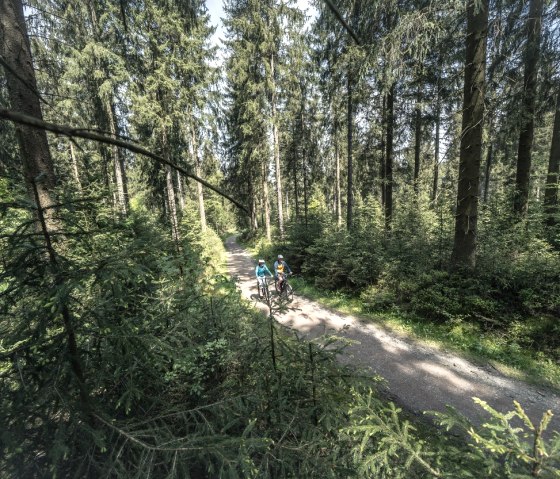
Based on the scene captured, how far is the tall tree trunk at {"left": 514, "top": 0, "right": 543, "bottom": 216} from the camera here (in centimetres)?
722

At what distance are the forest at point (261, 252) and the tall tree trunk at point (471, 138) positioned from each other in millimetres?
44

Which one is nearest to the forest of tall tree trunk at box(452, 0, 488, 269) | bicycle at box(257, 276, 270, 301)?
tall tree trunk at box(452, 0, 488, 269)

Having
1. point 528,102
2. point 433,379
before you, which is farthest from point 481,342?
point 528,102

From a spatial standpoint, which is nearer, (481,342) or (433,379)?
(433,379)

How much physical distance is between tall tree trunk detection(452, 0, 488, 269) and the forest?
4 cm

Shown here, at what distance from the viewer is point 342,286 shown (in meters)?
10.5

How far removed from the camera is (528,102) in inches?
314

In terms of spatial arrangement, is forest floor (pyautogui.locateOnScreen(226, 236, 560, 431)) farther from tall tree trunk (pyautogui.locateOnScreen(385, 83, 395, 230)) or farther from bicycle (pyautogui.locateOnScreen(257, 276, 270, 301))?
tall tree trunk (pyautogui.locateOnScreen(385, 83, 395, 230))

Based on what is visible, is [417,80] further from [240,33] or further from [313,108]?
[240,33]

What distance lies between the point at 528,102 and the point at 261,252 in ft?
47.5

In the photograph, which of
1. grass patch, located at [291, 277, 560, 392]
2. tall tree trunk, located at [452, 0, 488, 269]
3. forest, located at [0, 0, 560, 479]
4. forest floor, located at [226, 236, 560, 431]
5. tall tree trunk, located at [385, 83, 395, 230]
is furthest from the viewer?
tall tree trunk, located at [385, 83, 395, 230]

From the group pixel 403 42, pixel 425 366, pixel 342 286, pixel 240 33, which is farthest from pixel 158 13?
pixel 425 366

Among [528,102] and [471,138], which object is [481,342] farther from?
[528,102]

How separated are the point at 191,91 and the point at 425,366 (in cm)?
1540
